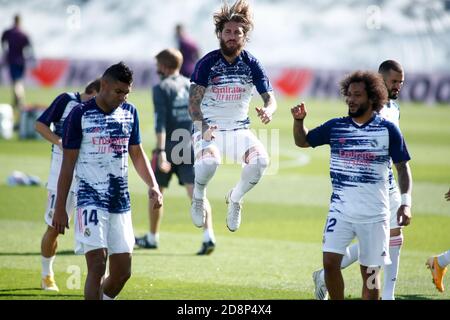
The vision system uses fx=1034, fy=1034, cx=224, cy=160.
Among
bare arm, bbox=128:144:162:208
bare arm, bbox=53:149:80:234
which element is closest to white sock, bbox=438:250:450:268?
bare arm, bbox=128:144:162:208

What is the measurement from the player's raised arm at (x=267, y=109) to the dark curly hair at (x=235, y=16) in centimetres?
69

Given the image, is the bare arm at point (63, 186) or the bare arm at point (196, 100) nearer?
the bare arm at point (63, 186)

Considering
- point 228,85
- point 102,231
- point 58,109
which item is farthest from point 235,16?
point 102,231

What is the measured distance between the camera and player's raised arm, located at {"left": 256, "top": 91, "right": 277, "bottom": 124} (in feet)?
35.2

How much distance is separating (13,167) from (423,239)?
11.0 m

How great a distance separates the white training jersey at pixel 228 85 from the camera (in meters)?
11.2

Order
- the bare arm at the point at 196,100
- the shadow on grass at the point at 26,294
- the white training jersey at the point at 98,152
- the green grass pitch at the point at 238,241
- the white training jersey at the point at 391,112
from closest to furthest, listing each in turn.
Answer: the white training jersey at the point at 98,152 < the white training jersey at the point at 391,112 < the shadow on grass at the point at 26,294 < the bare arm at the point at 196,100 < the green grass pitch at the point at 238,241

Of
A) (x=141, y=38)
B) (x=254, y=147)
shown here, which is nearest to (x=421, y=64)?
(x=141, y=38)

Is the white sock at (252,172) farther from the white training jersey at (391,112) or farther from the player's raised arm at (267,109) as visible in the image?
the white training jersey at (391,112)

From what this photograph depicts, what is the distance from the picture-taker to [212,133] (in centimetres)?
1102

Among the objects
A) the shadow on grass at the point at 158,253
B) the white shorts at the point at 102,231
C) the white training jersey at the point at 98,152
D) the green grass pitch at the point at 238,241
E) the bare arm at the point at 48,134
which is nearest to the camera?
the white shorts at the point at 102,231

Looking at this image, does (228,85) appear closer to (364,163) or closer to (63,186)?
(364,163)

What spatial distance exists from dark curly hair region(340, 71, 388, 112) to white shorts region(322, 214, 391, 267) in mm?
1073

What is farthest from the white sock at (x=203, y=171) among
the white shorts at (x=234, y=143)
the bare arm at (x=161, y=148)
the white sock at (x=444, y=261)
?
the white sock at (x=444, y=261)
